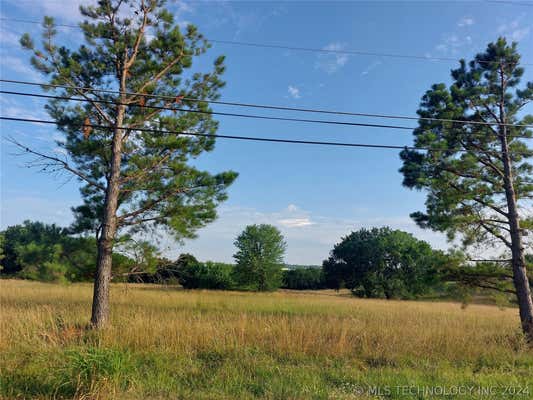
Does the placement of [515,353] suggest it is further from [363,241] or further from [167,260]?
[363,241]

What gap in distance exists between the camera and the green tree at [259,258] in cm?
3675

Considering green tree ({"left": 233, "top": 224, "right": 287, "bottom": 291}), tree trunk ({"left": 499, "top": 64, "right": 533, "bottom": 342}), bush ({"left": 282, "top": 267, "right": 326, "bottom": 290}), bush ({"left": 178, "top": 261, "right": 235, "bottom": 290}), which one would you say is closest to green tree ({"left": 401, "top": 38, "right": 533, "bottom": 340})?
tree trunk ({"left": 499, "top": 64, "right": 533, "bottom": 342})

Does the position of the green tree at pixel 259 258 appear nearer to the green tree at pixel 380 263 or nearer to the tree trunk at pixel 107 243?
the green tree at pixel 380 263

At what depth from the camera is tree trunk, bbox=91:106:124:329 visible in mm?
7715

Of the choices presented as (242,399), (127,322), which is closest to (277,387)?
(242,399)

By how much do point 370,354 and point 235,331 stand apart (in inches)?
119

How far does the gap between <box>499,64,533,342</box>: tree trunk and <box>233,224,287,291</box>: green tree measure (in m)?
29.8

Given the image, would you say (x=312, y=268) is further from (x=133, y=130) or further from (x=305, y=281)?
(x=133, y=130)

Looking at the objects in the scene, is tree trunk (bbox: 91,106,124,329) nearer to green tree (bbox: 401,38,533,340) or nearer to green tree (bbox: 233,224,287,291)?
green tree (bbox: 401,38,533,340)

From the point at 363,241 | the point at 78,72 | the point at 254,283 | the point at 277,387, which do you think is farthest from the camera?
the point at 363,241

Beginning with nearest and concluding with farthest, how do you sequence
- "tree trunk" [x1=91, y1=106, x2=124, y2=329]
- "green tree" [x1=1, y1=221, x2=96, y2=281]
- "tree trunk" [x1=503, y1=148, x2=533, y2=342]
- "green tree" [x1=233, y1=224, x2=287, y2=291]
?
"tree trunk" [x1=91, y1=106, x2=124, y2=329]
"tree trunk" [x1=503, y1=148, x2=533, y2=342]
"green tree" [x1=1, y1=221, x2=96, y2=281]
"green tree" [x1=233, y1=224, x2=287, y2=291]

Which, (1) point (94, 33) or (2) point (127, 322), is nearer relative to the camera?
(2) point (127, 322)

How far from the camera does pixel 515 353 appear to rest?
22.4 ft

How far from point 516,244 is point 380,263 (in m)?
33.2
